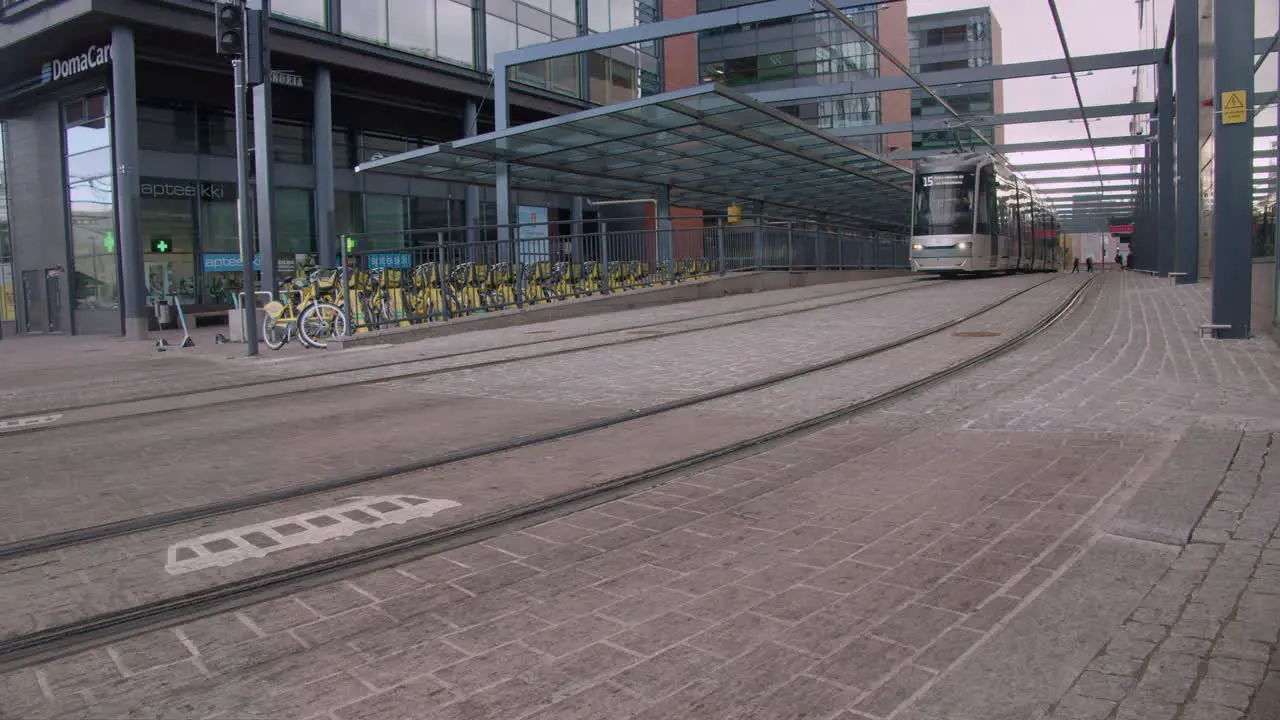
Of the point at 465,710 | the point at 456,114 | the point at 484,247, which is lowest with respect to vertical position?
the point at 465,710

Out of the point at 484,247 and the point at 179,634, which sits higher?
the point at 484,247

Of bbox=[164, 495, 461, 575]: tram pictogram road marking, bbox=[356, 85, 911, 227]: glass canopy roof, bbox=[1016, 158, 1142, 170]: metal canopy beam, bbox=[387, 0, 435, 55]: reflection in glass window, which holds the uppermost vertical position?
bbox=[387, 0, 435, 55]: reflection in glass window

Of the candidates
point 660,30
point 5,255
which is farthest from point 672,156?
point 5,255

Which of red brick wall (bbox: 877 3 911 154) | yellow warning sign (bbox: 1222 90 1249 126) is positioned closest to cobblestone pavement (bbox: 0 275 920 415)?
yellow warning sign (bbox: 1222 90 1249 126)

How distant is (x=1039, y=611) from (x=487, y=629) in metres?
2.00

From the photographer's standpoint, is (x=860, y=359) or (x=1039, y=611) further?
(x=860, y=359)

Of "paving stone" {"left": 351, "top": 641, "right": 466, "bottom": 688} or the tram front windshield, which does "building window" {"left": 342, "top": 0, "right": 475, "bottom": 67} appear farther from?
"paving stone" {"left": 351, "top": 641, "right": 466, "bottom": 688}

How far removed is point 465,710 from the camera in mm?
2725

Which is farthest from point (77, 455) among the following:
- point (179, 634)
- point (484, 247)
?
point (484, 247)

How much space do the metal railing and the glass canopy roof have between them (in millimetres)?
1441

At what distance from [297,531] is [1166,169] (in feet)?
109

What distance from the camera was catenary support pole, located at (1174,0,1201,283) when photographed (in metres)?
22.8

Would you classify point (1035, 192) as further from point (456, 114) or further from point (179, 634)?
point (179, 634)

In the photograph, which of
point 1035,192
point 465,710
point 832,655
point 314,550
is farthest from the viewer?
point 1035,192
